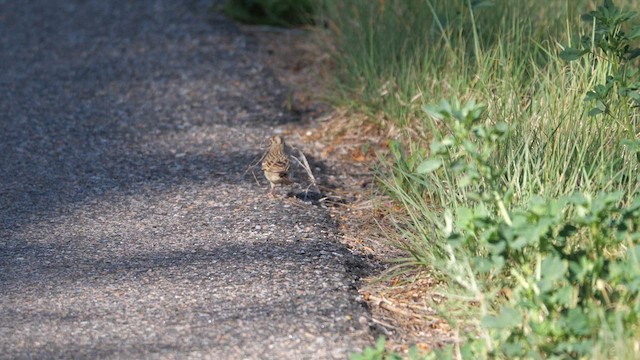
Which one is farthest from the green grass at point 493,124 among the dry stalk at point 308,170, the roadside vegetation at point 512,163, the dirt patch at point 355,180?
the dry stalk at point 308,170

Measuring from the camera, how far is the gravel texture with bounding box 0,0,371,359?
11.9 feet

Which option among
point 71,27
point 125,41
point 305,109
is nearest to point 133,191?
point 305,109

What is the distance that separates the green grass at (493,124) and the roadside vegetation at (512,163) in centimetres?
1

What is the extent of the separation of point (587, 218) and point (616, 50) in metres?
1.30

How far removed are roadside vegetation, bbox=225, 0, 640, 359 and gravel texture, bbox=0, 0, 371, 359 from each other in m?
0.43

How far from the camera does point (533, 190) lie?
3984 millimetres

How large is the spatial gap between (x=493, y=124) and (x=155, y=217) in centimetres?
174

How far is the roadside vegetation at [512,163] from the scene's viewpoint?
3.25 meters

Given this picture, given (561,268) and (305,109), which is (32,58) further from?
(561,268)

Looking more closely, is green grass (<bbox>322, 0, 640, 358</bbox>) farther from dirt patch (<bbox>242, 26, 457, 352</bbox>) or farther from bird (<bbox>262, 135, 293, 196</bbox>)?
bird (<bbox>262, 135, 293, 196</bbox>)

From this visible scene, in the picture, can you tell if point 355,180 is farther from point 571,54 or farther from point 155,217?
point 571,54

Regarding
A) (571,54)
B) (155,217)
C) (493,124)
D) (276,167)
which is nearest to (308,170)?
(276,167)

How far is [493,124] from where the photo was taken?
14.2 ft

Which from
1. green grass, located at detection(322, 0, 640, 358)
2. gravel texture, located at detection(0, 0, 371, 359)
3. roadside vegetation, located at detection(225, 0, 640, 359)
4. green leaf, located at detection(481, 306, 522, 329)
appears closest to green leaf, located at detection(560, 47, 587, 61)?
roadside vegetation, located at detection(225, 0, 640, 359)
